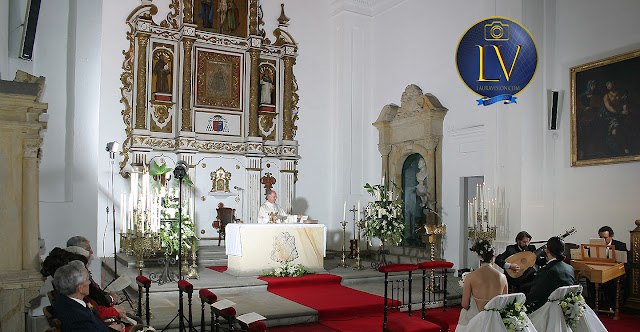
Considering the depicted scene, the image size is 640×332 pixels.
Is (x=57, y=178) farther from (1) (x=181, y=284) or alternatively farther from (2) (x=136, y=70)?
(2) (x=136, y=70)

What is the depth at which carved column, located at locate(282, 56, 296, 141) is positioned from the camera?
14945mm

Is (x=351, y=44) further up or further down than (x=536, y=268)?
further up

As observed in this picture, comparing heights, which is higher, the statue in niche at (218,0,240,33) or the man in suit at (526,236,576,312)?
the statue in niche at (218,0,240,33)

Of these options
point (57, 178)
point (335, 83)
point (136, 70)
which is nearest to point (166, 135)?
point (136, 70)

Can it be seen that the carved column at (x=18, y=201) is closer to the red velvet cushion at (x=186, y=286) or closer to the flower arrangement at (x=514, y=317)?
the red velvet cushion at (x=186, y=286)

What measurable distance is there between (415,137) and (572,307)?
829 centimetres

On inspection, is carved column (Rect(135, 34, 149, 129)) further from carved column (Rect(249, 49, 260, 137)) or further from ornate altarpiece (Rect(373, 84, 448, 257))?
ornate altarpiece (Rect(373, 84, 448, 257))

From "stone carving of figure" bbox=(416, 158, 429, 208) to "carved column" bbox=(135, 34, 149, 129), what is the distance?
697 centimetres

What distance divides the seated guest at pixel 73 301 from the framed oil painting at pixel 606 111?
8.54 m

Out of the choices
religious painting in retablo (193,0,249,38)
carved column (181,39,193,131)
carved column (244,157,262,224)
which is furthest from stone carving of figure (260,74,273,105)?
carved column (181,39,193,131)

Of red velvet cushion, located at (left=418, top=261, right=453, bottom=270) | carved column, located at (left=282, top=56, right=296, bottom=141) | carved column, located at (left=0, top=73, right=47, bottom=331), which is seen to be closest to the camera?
carved column, located at (left=0, top=73, right=47, bottom=331)

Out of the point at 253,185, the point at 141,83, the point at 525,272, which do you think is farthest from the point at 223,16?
the point at 525,272

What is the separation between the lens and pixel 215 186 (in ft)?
45.9

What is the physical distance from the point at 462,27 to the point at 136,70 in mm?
7953
